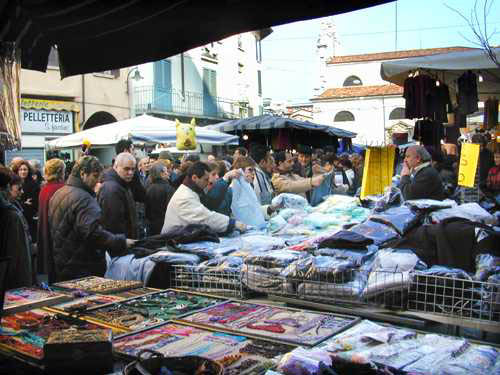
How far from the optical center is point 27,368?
2201 millimetres

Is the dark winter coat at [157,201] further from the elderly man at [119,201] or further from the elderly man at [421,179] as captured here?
the elderly man at [421,179]

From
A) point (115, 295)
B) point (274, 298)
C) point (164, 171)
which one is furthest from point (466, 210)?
point (164, 171)

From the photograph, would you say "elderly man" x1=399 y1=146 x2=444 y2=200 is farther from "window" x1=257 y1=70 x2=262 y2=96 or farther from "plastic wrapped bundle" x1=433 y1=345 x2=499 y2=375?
"window" x1=257 y1=70 x2=262 y2=96

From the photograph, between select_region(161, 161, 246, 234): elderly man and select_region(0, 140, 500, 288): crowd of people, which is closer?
select_region(0, 140, 500, 288): crowd of people

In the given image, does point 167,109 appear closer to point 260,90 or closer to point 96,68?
point 260,90

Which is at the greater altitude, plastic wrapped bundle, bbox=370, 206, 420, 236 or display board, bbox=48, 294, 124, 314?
plastic wrapped bundle, bbox=370, 206, 420, 236

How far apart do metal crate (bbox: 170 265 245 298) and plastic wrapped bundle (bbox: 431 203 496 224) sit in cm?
147

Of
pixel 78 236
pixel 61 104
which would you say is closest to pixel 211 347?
pixel 78 236

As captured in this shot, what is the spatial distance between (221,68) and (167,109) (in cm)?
747

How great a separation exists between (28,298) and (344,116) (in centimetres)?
3870

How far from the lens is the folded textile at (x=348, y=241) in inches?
136

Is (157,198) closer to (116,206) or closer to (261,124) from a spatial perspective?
(116,206)

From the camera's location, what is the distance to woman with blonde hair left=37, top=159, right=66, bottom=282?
4.84 metres

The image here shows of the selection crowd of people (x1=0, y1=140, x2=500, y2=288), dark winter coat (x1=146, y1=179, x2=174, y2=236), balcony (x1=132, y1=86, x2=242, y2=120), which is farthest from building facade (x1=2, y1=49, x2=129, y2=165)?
dark winter coat (x1=146, y1=179, x2=174, y2=236)
